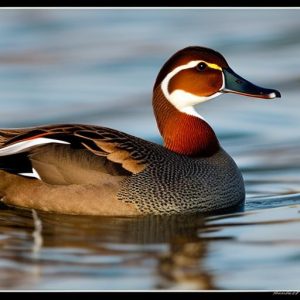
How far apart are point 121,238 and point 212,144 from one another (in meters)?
1.84

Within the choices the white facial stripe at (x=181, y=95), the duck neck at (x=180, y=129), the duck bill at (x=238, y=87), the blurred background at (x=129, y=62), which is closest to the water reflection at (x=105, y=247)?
the duck neck at (x=180, y=129)

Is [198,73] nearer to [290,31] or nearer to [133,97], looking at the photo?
[133,97]

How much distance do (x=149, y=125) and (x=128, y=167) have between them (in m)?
3.04

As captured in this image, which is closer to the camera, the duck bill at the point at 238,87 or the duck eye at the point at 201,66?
the duck eye at the point at 201,66

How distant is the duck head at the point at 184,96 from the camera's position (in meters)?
12.2

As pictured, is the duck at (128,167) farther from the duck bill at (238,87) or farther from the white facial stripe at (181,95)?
the duck bill at (238,87)

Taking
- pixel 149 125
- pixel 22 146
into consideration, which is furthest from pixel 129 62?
pixel 22 146

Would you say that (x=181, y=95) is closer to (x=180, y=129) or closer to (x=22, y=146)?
(x=180, y=129)

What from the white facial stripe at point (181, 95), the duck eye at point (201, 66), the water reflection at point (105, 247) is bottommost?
the water reflection at point (105, 247)

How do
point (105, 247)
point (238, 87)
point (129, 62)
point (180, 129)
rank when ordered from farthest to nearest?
point (129, 62) → point (238, 87) → point (180, 129) → point (105, 247)

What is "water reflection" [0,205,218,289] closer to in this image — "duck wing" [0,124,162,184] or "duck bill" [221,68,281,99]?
"duck wing" [0,124,162,184]

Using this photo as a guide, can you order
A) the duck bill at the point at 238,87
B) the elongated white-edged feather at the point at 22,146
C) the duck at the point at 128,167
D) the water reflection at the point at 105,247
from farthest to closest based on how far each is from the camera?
1. the duck bill at the point at 238,87
2. the elongated white-edged feather at the point at 22,146
3. the duck at the point at 128,167
4. the water reflection at the point at 105,247

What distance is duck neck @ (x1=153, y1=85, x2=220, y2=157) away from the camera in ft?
40.2

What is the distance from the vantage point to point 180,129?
12.2 metres
